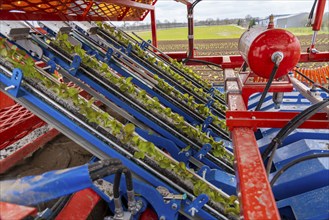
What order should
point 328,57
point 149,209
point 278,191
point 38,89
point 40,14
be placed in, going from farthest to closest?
point 328,57 → point 40,14 → point 278,191 → point 149,209 → point 38,89

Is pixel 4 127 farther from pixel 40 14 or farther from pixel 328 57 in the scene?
pixel 328 57

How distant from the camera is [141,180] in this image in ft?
5.18

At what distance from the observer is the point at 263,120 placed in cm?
150

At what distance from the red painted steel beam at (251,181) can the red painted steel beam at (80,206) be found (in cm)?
86

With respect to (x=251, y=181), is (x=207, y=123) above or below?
below

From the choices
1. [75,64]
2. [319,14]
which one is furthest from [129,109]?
[319,14]

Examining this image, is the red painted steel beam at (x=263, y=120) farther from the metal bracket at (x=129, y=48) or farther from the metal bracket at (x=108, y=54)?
the metal bracket at (x=129, y=48)

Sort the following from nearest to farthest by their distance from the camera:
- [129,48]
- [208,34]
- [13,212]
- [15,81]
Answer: [13,212] < [15,81] < [129,48] < [208,34]

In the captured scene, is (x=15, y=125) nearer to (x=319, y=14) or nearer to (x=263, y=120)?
(x=263, y=120)

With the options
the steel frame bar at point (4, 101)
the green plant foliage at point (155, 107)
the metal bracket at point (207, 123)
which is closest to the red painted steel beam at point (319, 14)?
the metal bracket at point (207, 123)

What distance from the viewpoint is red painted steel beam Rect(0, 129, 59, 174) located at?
1937 mm

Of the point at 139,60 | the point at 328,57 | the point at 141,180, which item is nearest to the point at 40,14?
the point at 139,60

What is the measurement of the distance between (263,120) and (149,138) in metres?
0.93

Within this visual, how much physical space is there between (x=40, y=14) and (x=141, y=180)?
1611 mm
